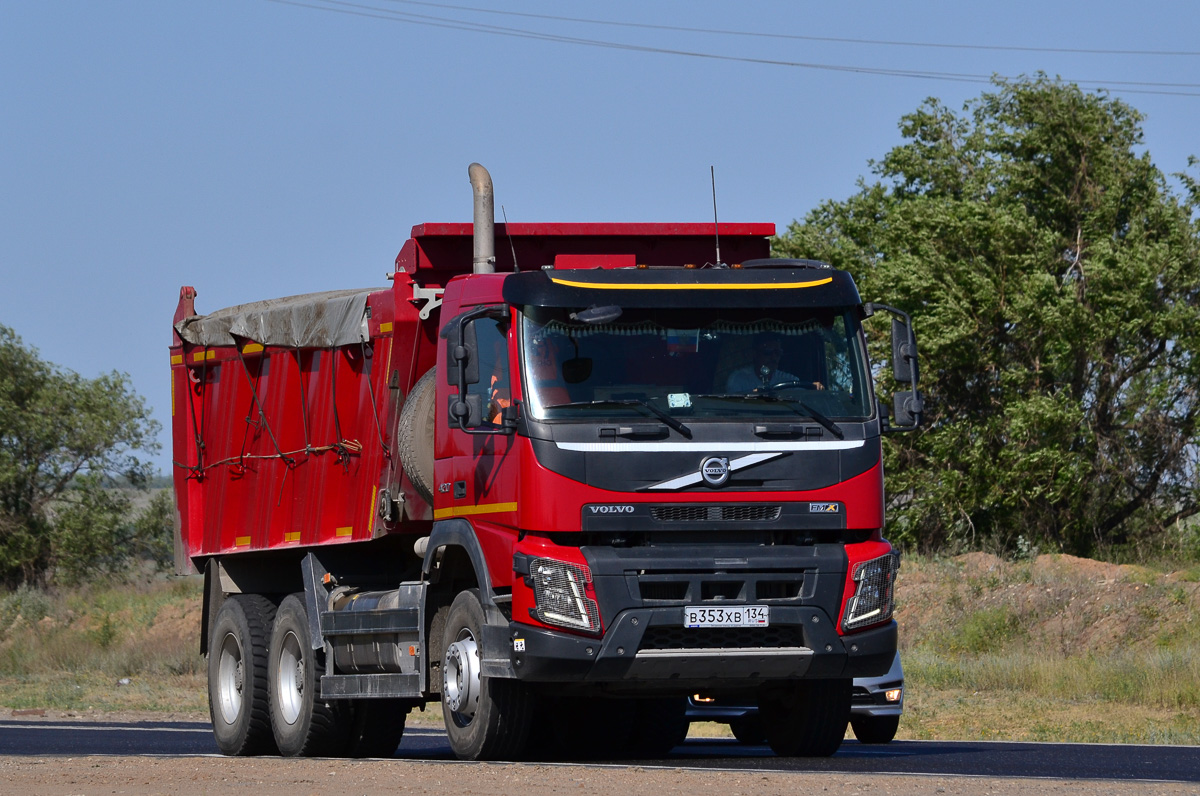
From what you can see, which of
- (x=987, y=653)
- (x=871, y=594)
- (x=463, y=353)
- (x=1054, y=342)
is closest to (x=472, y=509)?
(x=463, y=353)

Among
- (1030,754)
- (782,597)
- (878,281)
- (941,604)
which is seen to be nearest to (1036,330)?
(878,281)

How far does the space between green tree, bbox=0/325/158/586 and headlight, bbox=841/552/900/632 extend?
142ft

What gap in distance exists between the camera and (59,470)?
2087 inches

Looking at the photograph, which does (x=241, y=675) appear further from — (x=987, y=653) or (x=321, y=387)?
(x=987, y=653)

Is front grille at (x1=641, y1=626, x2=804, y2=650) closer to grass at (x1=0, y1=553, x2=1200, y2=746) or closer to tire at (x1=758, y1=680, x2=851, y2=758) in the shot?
tire at (x1=758, y1=680, x2=851, y2=758)

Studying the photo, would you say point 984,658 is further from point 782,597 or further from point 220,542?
point 782,597

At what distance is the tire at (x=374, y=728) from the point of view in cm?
1450

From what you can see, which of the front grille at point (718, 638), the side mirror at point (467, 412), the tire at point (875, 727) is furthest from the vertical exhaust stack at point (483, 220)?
the tire at point (875, 727)

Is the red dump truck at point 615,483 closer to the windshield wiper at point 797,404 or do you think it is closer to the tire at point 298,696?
the windshield wiper at point 797,404

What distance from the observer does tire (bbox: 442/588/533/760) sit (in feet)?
37.5

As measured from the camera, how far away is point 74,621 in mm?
43438

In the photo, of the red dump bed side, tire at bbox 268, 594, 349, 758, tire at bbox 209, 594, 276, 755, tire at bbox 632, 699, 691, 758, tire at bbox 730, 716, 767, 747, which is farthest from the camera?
tire at bbox 730, 716, 767, 747

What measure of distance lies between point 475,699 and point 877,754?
328 cm

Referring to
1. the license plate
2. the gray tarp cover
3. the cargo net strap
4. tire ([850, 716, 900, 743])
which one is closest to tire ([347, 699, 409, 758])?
the cargo net strap
